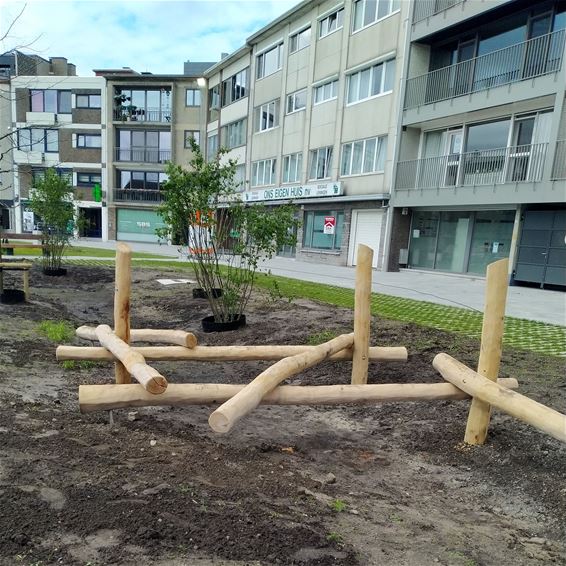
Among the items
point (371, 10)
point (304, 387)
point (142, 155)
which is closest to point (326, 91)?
point (371, 10)

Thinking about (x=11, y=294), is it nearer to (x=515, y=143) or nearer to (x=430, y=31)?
(x=515, y=143)

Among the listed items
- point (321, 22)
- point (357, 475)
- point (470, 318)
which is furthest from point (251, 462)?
point (321, 22)

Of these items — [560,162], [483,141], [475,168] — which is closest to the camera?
[560,162]

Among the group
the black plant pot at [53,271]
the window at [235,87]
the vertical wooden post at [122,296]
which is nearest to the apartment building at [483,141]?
the black plant pot at [53,271]

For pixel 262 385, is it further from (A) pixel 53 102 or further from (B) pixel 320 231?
(A) pixel 53 102

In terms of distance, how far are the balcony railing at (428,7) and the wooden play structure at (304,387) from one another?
17.0 m

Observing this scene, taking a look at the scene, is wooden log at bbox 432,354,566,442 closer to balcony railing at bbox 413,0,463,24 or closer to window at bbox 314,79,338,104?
balcony railing at bbox 413,0,463,24

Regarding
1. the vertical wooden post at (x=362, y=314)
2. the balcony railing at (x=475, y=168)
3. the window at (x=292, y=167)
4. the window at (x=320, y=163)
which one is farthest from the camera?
the window at (x=292, y=167)

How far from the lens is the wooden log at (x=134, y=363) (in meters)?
3.05

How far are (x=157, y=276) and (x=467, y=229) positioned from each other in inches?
468

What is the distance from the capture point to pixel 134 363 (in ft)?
11.2

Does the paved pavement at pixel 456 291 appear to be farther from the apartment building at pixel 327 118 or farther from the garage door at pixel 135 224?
the garage door at pixel 135 224

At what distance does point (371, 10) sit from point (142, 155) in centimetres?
2739

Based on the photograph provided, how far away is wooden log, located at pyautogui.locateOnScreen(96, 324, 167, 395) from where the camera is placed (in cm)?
305
